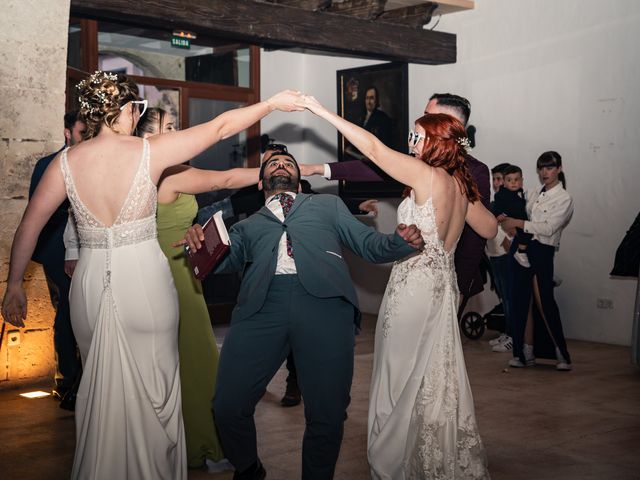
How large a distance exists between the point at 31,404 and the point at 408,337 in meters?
2.98

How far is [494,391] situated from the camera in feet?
19.6

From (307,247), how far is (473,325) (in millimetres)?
5089

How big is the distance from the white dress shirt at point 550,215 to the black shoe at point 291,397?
237 cm

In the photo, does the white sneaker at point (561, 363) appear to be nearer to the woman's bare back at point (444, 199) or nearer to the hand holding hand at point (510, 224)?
the hand holding hand at point (510, 224)

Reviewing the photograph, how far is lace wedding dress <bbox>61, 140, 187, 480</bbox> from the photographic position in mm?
3172

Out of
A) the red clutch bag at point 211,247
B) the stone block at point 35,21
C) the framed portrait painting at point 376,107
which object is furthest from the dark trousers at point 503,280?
the red clutch bag at point 211,247

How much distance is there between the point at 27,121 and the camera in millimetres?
6027

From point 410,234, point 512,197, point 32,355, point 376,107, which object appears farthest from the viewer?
point 376,107

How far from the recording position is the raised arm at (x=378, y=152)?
348 centimetres

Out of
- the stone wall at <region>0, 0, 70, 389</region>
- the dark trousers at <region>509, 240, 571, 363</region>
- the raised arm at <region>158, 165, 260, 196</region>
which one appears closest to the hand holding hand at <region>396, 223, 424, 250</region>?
the raised arm at <region>158, 165, 260, 196</region>

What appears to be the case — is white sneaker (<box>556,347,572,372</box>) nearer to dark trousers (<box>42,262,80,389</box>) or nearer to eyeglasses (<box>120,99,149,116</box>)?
dark trousers (<box>42,262,80,389</box>)

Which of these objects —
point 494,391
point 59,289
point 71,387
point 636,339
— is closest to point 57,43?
point 59,289

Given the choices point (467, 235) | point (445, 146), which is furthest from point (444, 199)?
point (467, 235)

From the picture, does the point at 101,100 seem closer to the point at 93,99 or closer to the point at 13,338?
the point at 93,99
